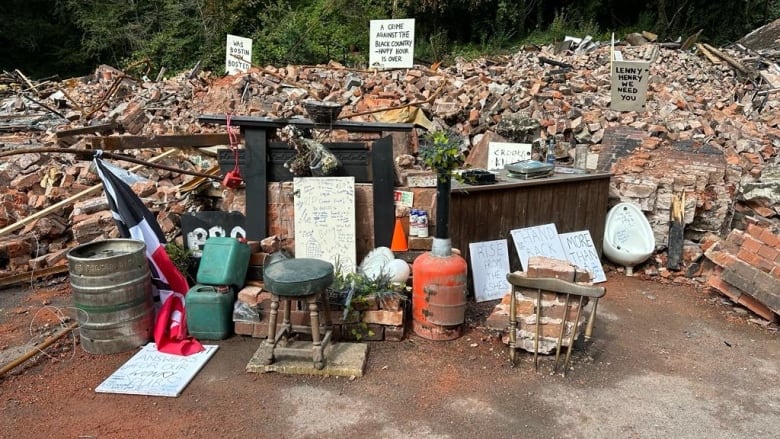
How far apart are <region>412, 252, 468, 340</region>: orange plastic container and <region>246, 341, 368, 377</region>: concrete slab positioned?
0.57 metres

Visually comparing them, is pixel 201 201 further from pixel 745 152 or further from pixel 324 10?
pixel 324 10

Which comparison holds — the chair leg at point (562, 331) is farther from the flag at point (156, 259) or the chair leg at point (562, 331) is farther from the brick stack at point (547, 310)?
the flag at point (156, 259)

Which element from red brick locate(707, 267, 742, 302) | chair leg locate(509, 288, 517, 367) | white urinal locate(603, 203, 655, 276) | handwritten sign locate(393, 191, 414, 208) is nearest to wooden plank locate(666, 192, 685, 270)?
white urinal locate(603, 203, 655, 276)

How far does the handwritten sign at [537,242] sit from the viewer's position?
18.4 ft

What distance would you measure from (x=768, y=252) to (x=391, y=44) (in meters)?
7.29

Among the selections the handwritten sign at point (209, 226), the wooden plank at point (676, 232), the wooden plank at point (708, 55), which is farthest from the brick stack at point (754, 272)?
the wooden plank at point (708, 55)

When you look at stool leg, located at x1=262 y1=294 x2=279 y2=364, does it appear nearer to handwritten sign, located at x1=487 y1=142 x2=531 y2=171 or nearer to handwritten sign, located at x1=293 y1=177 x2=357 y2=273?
handwritten sign, located at x1=293 y1=177 x2=357 y2=273

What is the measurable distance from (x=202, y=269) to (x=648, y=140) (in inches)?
238

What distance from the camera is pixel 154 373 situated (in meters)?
3.78

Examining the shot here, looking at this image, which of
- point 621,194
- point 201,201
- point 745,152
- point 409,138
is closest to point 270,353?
point 201,201

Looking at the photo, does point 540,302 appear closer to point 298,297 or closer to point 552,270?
point 552,270

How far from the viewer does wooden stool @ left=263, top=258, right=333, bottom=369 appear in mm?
3604

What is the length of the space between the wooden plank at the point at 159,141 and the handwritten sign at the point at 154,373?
174 cm

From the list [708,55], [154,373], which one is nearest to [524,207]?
[154,373]
